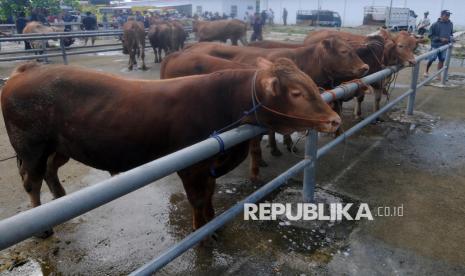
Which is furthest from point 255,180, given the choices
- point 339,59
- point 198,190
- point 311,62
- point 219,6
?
point 219,6

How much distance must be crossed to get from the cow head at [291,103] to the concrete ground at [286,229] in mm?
1236

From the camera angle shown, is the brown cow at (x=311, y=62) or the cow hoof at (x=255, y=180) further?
the brown cow at (x=311, y=62)

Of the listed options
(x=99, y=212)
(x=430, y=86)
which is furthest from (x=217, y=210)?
(x=430, y=86)

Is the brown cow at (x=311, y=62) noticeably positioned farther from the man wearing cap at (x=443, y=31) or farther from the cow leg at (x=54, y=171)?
the man wearing cap at (x=443, y=31)

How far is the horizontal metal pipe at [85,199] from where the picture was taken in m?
1.27

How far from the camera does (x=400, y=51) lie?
657 cm

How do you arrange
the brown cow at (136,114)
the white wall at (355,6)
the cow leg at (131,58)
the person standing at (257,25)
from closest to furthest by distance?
1. the brown cow at (136,114)
2. the cow leg at (131,58)
3. the person standing at (257,25)
4. the white wall at (355,6)

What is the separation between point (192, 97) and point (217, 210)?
1535 mm

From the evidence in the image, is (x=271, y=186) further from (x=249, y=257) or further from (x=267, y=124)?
(x=249, y=257)

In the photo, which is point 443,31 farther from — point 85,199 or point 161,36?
point 85,199

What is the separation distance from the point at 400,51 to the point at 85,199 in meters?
6.42

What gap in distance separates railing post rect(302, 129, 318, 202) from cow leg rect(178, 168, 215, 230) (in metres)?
0.93

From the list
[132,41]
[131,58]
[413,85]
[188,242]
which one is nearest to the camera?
[188,242]

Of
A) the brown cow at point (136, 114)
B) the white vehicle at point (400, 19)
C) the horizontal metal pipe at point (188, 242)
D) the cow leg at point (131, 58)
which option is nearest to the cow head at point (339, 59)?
the brown cow at point (136, 114)
